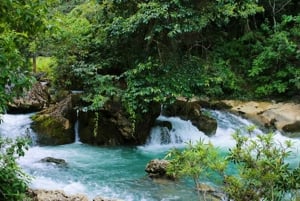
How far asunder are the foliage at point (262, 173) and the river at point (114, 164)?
7.20ft

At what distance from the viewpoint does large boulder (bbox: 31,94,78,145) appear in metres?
10.8

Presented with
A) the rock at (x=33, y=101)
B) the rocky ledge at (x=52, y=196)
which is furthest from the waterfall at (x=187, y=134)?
the rocky ledge at (x=52, y=196)

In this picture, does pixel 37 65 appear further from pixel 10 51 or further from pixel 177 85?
pixel 10 51

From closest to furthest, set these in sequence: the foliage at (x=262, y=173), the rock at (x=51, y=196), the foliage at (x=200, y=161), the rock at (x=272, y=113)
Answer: the foliage at (x=262, y=173)
the foliage at (x=200, y=161)
the rock at (x=51, y=196)
the rock at (x=272, y=113)

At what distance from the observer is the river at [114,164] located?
7.66 meters

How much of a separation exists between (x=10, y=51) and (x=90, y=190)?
→ 16.0ft

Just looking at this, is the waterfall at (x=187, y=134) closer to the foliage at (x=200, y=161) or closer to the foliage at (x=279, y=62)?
the foliage at (x=279, y=62)

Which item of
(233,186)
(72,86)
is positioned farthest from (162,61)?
(233,186)

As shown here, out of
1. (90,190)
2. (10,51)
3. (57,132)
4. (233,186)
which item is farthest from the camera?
(57,132)

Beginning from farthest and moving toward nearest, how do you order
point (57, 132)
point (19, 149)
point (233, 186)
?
point (57, 132) → point (233, 186) → point (19, 149)

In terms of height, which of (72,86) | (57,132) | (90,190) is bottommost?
(90,190)

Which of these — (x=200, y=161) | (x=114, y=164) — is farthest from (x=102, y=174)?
(x=200, y=161)

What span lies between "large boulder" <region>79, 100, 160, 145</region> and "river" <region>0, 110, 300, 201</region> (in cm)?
29

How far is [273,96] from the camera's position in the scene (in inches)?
581
